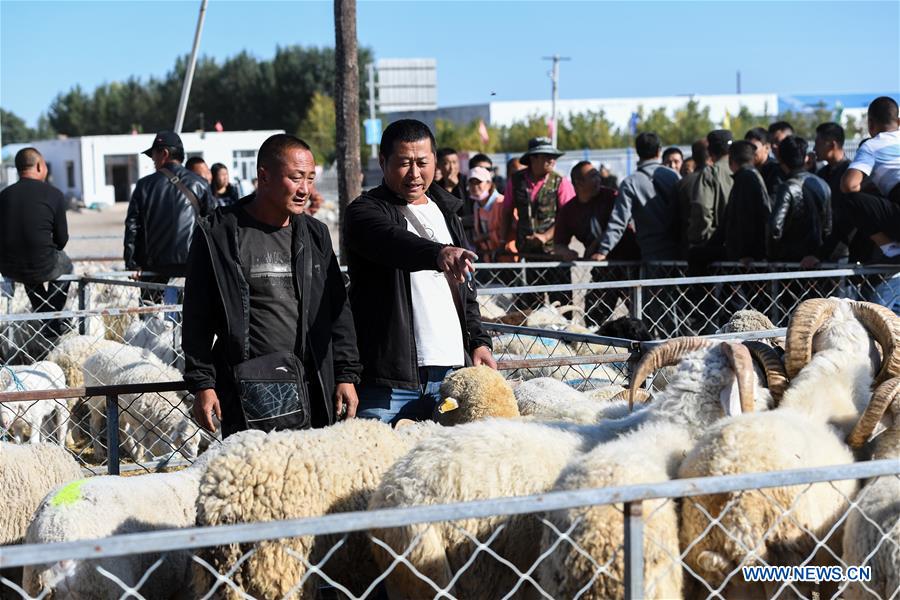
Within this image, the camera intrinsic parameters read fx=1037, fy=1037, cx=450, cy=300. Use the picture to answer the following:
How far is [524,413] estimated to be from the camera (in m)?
4.47

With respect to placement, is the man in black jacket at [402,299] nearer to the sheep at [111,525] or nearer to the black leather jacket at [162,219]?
the sheep at [111,525]

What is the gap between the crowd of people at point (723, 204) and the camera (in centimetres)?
700

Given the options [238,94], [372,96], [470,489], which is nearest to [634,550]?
[470,489]

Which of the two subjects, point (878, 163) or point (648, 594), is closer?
point (648, 594)

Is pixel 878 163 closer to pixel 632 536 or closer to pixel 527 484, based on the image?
pixel 527 484

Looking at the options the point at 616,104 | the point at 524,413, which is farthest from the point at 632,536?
the point at 616,104

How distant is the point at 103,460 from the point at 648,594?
4.79 meters

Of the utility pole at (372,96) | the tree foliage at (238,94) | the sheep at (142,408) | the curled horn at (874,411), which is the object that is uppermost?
the tree foliage at (238,94)

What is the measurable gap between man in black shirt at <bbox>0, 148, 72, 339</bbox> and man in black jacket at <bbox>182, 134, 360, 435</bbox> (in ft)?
17.1

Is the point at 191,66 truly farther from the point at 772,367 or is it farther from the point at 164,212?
the point at 772,367

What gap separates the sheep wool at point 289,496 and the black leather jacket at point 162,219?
5.66 metres

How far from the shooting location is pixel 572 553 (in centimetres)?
270

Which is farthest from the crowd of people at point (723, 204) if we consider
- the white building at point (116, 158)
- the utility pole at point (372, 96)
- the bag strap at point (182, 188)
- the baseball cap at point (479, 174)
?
the white building at point (116, 158)

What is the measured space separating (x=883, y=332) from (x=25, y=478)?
133 inches
